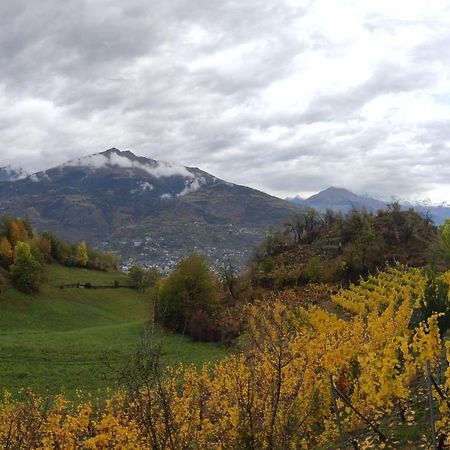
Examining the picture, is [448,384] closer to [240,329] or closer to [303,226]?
[240,329]

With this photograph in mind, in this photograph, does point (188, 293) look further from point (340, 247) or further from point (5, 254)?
point (5, 254)

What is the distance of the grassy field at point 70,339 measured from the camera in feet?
118

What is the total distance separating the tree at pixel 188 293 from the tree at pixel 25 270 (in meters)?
28.8

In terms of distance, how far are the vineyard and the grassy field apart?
134 centimetres

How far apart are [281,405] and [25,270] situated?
7123 cm

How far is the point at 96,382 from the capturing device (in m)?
35.4

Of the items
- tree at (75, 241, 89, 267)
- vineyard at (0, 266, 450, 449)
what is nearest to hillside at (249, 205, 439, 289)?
tree at (75, 241, 89, 267)

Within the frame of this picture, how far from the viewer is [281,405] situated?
1280cm

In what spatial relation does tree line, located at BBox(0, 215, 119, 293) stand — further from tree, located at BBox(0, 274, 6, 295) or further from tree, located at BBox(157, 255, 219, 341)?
tree, located at BBox(157, 255, 219, 341)

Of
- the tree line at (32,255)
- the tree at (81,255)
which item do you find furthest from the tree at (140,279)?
the tree at (81,255)

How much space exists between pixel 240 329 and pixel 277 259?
3443 cm

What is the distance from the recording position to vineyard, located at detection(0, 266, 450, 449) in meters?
8.49

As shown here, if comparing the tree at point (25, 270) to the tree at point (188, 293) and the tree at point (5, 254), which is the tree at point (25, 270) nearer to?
the tree at point (5, 254)

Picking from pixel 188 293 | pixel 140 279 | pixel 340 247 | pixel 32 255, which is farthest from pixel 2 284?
pixel 340 247
